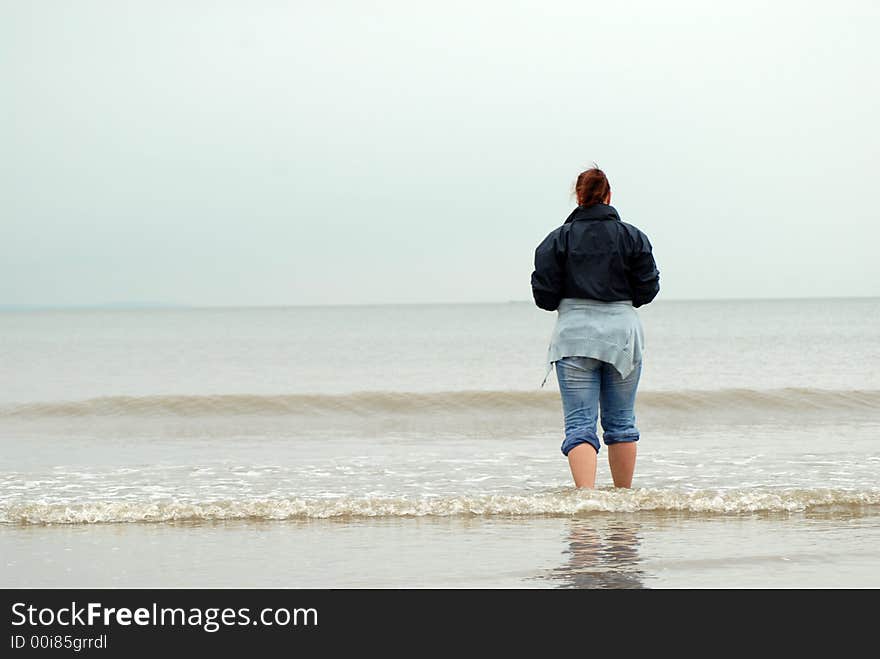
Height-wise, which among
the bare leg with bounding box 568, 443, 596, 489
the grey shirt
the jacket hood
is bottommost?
the bare leg with bounding box 568, 443, 596, 489

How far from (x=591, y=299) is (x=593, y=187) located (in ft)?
2.02

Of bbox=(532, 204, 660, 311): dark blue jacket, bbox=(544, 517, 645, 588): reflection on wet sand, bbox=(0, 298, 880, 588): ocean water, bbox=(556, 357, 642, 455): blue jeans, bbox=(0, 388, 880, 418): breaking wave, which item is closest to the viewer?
bbox=(544, 517, 645, 588): reflection on wet sand

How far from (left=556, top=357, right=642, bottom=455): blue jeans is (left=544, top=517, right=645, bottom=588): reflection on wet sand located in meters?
0.51

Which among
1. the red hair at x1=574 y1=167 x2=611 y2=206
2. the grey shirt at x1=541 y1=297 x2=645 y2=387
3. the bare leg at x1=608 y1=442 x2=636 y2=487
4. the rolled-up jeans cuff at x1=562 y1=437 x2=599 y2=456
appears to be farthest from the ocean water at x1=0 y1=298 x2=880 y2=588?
the red hair at x1=574 y1=167 x2=611 y2=206

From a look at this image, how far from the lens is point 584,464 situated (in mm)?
5785

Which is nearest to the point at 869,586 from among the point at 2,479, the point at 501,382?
the point at 2,479

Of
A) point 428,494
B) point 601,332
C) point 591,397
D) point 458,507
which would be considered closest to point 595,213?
point 601,332

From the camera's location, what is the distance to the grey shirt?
566 cm

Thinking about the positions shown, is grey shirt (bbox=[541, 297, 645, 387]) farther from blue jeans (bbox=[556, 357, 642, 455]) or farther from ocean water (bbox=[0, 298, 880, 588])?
ocean water (bbox=[0, 298, 880, 588])
